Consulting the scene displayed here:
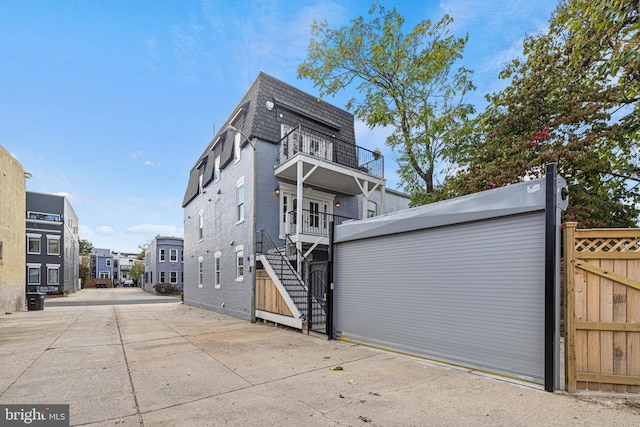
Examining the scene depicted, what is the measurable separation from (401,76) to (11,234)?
19.4 m

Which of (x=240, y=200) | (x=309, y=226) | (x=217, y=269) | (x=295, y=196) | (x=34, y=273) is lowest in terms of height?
(x=34, y=273)

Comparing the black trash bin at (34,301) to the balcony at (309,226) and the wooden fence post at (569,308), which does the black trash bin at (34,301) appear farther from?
the wooden fence post at (569,308)

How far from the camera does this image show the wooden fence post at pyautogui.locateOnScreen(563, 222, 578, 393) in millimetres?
4156

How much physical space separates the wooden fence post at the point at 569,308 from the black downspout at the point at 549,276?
154mm

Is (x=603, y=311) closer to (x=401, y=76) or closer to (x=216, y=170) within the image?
(x=401, y=76)

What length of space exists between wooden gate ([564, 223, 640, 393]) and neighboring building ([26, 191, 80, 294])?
39104mm

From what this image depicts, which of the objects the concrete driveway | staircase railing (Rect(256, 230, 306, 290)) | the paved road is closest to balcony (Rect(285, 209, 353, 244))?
staircase railing (Rect(256, 230, 306, 290))

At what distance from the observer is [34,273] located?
30344 mm

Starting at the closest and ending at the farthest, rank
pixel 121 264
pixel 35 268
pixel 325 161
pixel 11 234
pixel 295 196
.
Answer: pixel 325 161 → pixel 295 196 → pixel 11 234 → pixel 35 268 → pixel 121 264

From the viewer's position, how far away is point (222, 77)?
14859mm

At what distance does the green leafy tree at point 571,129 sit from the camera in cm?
888

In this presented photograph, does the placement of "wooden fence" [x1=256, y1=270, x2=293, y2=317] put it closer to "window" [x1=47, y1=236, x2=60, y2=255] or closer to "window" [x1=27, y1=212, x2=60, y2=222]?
"window" [x1=47, y1=236, x2=60, y2=255]

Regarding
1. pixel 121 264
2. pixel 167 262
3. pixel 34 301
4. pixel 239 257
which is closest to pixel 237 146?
pixel 239 257

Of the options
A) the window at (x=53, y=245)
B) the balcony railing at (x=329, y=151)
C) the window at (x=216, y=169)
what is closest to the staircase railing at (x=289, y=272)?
the balcony railing at (x=329, y=151)
